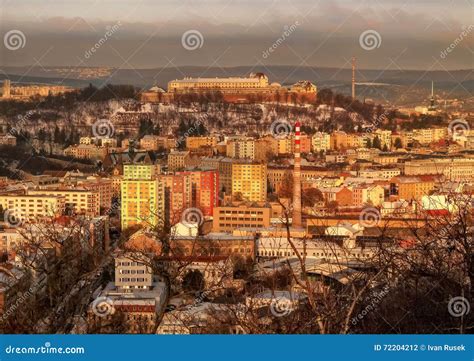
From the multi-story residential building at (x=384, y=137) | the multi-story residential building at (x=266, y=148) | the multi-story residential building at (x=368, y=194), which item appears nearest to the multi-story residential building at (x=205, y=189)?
the multi-story residential building at (x=368, y=194)

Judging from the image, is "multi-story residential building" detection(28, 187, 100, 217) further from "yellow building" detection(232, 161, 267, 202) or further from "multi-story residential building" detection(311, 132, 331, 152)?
"multi-story residential building" detection(311, 132, 331, 152)

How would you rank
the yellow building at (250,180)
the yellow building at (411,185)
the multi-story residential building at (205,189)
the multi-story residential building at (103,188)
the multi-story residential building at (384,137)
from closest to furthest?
1. the multi-story residential building at (205,189)
2. the multi-story residential building at (103,188)
3. the yellow building at (411,185)
4. the yellow building at (250,180)
5. the multi-story residential building at (384,137)

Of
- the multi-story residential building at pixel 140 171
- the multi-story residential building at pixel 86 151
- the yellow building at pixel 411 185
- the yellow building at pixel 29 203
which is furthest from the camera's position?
the multi-story residential building at pixel 86 151

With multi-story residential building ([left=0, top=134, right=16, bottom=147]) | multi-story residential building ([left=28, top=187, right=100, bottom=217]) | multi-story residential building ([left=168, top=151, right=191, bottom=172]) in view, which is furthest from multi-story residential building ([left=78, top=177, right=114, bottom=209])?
multi-story residential building ([left=168, top=151, right=191, bottom=172])

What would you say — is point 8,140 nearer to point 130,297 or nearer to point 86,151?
point 86,151

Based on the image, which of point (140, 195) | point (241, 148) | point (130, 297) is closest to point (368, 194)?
point (241, 148)

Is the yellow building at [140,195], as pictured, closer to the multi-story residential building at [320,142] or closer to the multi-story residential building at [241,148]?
the multi-story residential building at [241,148]
